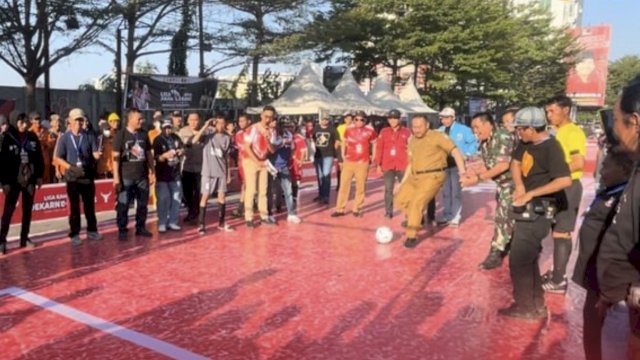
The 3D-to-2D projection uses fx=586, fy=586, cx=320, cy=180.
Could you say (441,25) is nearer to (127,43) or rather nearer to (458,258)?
(127,43)

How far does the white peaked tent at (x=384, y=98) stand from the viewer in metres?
27.7

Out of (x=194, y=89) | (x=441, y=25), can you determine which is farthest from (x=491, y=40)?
(x=194, y=89)

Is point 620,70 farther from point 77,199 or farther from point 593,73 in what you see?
point 77,199

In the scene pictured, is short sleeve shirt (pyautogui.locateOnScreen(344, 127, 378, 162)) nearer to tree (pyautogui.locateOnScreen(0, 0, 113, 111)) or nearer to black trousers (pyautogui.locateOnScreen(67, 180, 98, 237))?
black trousers (pyautogui.locateOnScreen(67, 180, 98, 237))

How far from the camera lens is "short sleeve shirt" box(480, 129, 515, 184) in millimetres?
6340

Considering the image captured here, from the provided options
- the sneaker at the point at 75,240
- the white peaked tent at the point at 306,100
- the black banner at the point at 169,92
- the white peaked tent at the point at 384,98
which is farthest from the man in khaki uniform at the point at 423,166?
the white peaked tent at the point at 384,98

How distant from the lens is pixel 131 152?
803 cm

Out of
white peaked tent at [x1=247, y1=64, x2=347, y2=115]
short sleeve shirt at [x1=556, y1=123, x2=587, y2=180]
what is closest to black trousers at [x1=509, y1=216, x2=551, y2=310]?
short sleeve shirt at [x1=556, y1=123, x2=587, y2=180]

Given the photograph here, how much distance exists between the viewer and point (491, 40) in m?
35.6

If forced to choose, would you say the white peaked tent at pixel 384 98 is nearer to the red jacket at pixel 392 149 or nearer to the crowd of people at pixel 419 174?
the crowd of people at pixel 419 174

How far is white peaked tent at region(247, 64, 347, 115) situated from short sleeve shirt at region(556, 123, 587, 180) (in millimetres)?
16429

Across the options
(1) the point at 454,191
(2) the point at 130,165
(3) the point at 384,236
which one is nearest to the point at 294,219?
(3) the point at 384,236

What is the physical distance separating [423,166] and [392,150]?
2.44 m

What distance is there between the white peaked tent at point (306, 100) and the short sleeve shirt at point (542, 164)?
17.1 meters
